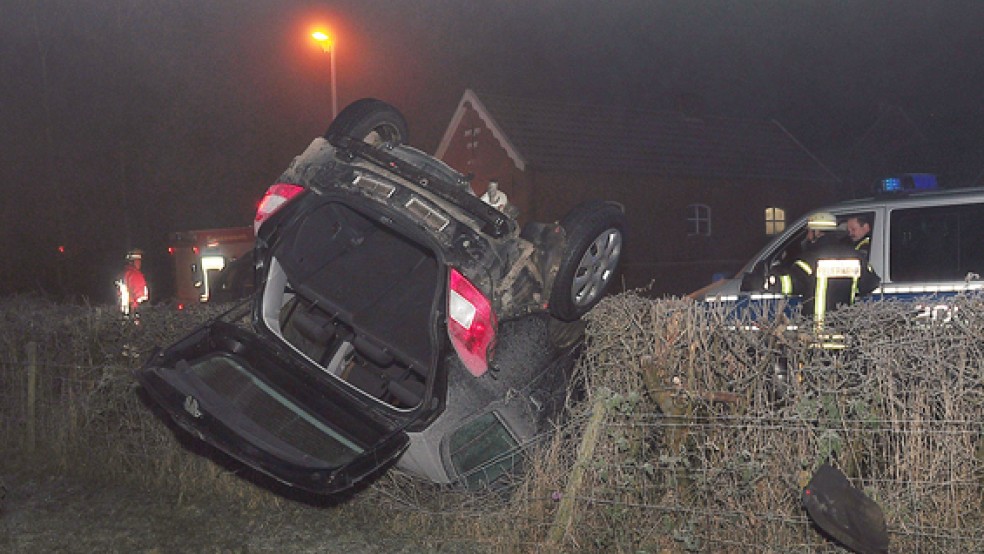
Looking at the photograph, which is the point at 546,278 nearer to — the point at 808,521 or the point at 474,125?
the point at 808,521

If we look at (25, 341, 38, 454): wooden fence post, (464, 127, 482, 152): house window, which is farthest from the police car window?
(464, 127, 482, 152): house window

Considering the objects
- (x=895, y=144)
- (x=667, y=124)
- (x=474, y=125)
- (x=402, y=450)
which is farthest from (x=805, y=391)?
(x=895, y=144)

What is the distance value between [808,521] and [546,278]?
175 cm

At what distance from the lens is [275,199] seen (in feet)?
17.4

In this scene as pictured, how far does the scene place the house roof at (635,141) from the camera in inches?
1048

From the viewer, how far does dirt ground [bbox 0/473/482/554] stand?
5652 mm

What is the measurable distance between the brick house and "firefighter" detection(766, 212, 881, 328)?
18448 millimetres

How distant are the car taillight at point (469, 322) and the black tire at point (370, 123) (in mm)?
1394

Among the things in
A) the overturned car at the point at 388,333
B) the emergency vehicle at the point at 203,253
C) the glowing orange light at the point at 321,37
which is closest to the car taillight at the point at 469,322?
the overturned car at the point at 388,333

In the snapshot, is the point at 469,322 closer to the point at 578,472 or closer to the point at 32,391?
the point at 578,472

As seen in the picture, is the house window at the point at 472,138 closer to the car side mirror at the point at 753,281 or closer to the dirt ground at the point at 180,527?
the car side mirror at the point at 753,281

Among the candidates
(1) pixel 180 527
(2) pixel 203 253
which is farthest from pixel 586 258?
(2) pixel 203 253

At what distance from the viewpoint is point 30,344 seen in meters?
8.16

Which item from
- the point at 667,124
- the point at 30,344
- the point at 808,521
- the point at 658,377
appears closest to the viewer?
the point at 808,521
